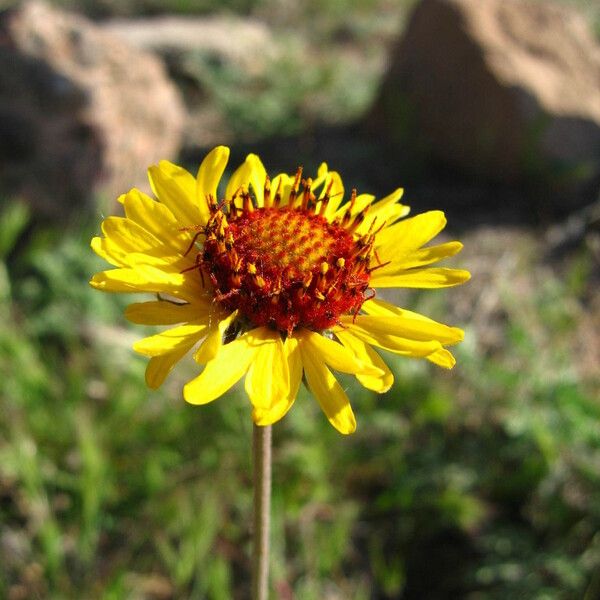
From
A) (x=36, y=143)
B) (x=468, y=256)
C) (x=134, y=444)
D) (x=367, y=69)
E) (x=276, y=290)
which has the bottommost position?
(x=276, y=290)

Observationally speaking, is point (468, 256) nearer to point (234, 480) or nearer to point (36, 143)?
point (234, 480)

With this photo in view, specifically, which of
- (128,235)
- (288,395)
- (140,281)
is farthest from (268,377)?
(128,235)

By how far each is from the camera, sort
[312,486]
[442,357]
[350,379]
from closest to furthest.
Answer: [442,357] → [312,486] → [350,379]

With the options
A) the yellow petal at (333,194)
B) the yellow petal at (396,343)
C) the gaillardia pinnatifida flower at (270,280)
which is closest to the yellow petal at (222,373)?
the gaillardia pinnatifida flower at (270,280)

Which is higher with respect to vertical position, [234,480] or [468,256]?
[468,256]

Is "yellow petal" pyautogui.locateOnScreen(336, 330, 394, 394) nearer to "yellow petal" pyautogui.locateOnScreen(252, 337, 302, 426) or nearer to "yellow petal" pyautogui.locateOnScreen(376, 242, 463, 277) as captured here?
"yellow petal" pyautogui.locateOnScreen(252, 337, 302, 426)

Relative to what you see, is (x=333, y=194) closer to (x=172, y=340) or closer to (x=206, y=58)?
(x=172, y=340)

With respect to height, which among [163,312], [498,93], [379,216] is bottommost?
[163,312]

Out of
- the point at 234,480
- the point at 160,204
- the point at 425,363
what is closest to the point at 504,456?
the point at 425,363
